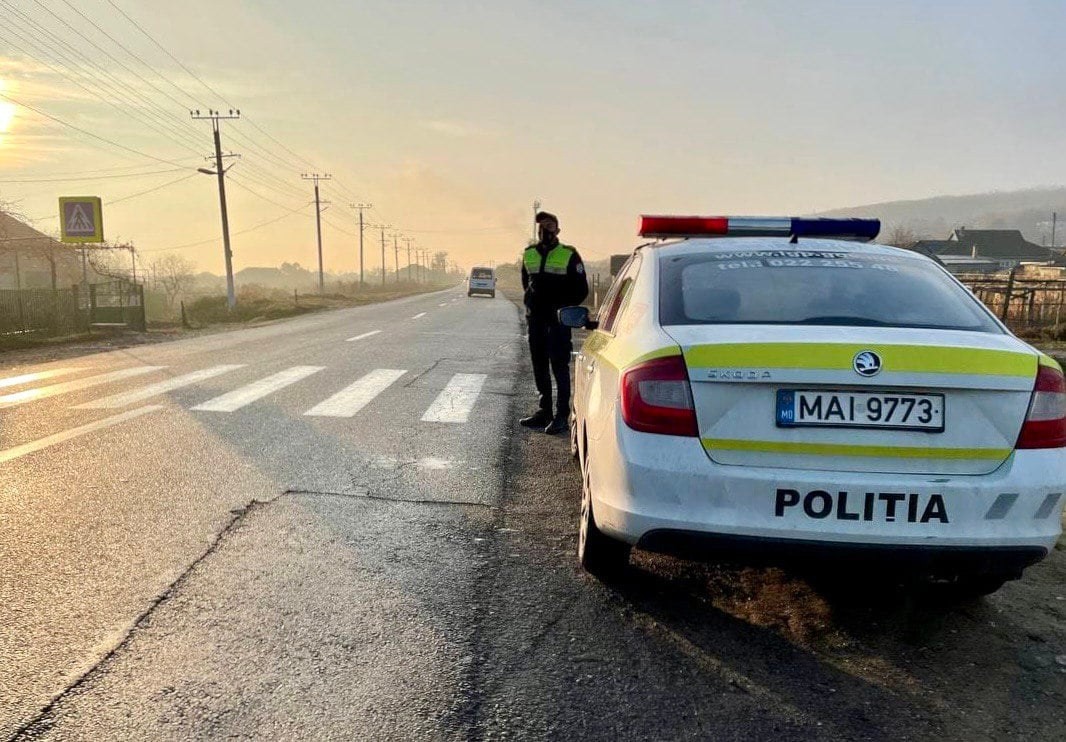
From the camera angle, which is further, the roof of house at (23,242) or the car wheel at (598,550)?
the roof of house at (23,242)

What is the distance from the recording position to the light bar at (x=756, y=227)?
4.17m

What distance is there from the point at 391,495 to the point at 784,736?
3.04 meters

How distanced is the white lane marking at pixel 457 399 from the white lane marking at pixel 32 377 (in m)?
5.54

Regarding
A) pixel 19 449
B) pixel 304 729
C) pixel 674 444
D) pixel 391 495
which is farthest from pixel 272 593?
pixel 19 449

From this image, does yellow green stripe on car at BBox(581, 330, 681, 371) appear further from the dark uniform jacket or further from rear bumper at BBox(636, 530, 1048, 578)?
the dark uniform jacket

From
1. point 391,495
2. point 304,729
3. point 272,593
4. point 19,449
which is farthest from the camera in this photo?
point 19,449

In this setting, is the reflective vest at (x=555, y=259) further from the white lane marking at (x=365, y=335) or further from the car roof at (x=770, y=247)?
the white lane marking at (x=365, y=335)

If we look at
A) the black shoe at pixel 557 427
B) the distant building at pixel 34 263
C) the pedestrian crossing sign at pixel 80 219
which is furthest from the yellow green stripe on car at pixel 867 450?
the distant building at pixel 34 263

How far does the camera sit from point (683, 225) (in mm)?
4332

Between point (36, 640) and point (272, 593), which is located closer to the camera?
point (36, 640)

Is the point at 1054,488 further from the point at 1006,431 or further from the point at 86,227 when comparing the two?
the point at 86,227

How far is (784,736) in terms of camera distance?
231 centimetres

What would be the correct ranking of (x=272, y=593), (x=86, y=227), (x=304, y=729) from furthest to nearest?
(x=86, y=227), (x=272, y=593), (x=304, y=729)

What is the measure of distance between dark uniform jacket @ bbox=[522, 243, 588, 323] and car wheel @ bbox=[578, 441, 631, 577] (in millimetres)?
3627
